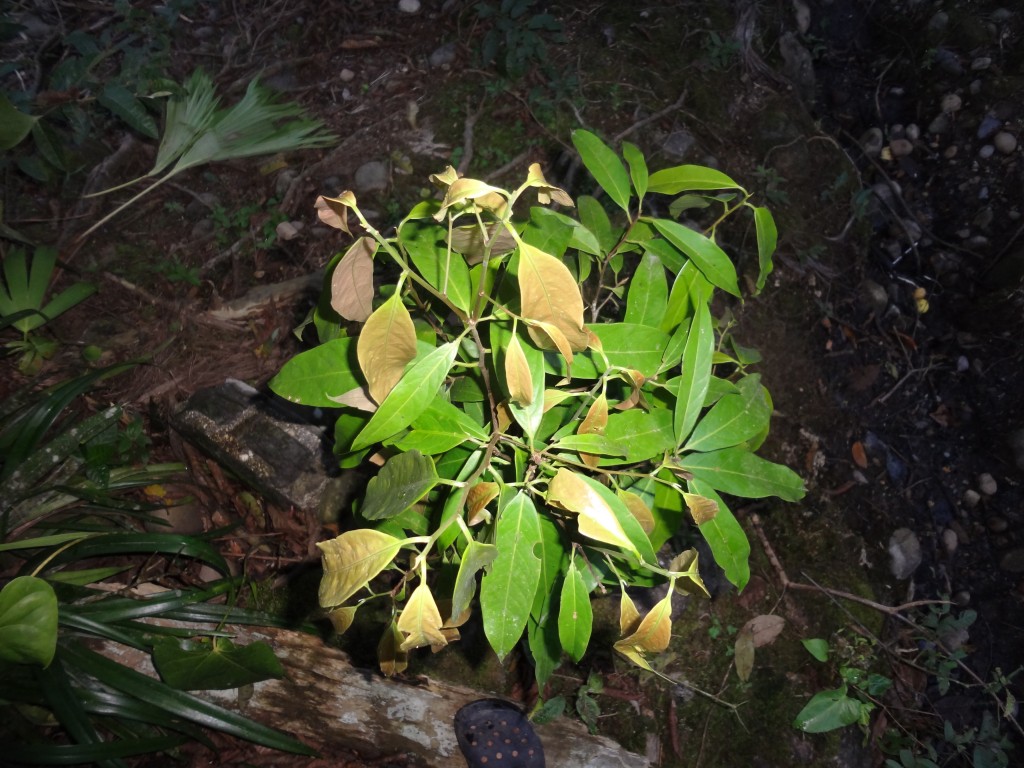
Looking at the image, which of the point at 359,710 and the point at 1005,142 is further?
the point at 1005,142

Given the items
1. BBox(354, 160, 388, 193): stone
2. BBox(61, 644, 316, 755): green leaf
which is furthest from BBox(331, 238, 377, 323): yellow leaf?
BBox(354, 160, 388, 193): stone

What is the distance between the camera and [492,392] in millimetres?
978

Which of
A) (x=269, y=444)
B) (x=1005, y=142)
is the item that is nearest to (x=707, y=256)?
(x=269, y=444)

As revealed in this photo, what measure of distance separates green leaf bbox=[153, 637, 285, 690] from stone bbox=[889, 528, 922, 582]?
1.83 m

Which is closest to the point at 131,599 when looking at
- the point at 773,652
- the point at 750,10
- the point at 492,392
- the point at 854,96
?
the point at 492,392

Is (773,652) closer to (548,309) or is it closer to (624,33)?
(548,309)

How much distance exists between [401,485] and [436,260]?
0.35m

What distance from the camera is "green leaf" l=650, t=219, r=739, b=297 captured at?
1.03 m

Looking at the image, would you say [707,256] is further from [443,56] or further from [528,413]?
[443,56]

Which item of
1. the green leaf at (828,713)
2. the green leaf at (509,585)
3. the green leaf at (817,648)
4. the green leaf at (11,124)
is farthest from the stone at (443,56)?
the green leaf at (828,713)

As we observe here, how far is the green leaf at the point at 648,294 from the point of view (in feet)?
3.49

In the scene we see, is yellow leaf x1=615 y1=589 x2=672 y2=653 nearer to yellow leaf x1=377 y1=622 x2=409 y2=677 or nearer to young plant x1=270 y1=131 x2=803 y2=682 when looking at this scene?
young plant x1=270 y1=131 x2=803 y2=682

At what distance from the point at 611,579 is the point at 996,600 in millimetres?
1760

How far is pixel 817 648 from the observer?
5.65ft
